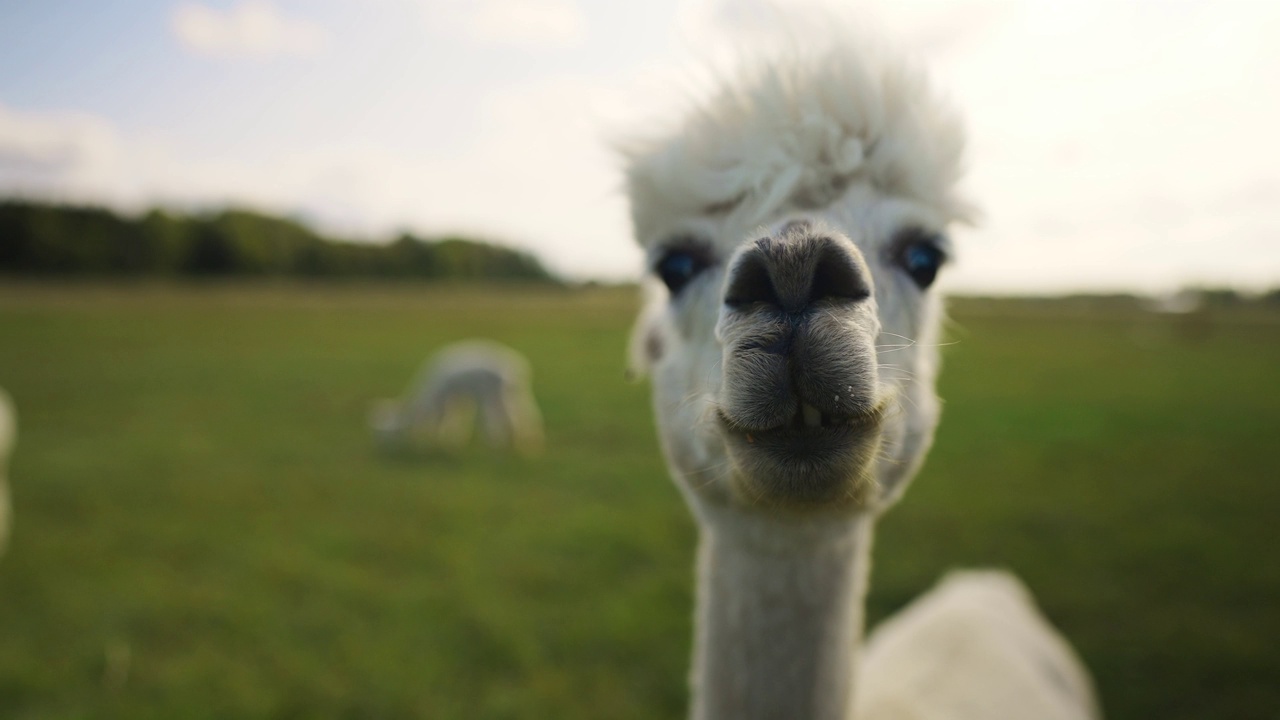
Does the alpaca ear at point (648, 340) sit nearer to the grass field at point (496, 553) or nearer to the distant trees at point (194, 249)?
the grass field at point (496, 553)

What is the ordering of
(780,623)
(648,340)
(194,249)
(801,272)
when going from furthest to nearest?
1. (194,249)
2. (648,340)
3. (780,623)
4. (801,272)

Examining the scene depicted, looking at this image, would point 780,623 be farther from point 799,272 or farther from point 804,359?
point 799,272

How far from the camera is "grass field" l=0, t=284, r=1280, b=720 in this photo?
4082 millimetres

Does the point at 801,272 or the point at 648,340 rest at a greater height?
the point at 801,272

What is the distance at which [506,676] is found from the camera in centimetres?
419

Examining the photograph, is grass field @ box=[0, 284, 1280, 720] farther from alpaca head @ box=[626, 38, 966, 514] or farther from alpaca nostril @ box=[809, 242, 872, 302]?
alpaca nostril @ box=[809, 242, 872, 302]

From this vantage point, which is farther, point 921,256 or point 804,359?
point 921,256

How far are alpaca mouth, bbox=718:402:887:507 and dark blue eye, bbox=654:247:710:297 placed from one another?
52 cm

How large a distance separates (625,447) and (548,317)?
35.3 m

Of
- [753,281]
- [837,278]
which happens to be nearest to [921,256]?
[837,278]

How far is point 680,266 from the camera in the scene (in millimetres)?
1737

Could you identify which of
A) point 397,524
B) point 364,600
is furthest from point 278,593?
point 397,524

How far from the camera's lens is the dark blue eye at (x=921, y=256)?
1622mm

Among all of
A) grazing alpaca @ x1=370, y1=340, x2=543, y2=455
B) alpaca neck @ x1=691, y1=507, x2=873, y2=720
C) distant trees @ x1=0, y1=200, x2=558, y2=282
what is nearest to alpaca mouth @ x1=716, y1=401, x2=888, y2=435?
alpaca neck @ x1=691, y1=507, x2=873, y2=720
